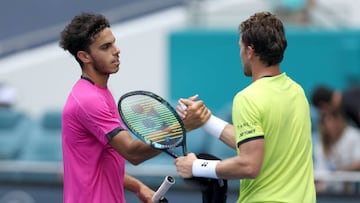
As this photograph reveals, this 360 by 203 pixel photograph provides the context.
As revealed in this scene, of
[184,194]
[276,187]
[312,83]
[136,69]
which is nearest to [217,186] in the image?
[276,187]

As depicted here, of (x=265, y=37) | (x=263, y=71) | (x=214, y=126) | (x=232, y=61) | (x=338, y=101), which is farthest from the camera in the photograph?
(x=232, y=61)

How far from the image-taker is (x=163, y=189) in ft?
15.4

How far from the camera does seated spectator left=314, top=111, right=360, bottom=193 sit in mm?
7820

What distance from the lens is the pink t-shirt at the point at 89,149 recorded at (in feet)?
15.3

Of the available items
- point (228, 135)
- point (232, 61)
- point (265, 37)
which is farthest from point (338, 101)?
point (265, 37)

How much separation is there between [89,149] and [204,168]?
58 centimetres

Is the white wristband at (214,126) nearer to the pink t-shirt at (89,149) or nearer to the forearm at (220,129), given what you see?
the forearm at (220,129)

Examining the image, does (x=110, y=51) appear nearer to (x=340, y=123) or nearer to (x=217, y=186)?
(x=217, y=186)

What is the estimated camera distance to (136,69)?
11.9m

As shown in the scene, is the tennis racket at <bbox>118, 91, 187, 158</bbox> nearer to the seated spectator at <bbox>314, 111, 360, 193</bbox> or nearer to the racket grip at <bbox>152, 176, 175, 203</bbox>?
the racket grip at <bbox>152, 176, 175, 203</bbox>

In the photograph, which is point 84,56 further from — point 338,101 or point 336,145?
point 338,101

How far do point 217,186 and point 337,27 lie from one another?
6344mm

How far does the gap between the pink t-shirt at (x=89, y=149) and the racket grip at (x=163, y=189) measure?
0.56ft

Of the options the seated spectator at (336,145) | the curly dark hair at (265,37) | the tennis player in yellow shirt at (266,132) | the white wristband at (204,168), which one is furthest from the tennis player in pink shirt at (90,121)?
the seated spectator at (336,145)
